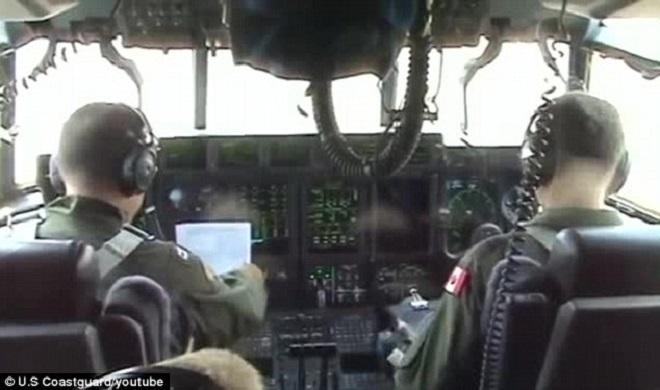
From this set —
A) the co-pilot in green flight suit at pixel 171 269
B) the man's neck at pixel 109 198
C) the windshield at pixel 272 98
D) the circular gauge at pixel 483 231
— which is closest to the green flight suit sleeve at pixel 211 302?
the co-pilot in green flight suit at pixel 171 269

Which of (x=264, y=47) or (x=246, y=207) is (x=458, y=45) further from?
(x=264, y=47)

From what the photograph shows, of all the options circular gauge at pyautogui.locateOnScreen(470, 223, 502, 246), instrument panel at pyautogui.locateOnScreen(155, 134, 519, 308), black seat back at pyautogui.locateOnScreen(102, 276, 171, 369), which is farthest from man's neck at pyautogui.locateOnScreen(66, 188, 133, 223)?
circular gauge at pyautogui.locateOnScreen(470, 223, 502, 246)

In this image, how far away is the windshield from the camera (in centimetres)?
342

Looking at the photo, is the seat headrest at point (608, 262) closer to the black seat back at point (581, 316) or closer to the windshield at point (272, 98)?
the black seat back at point (581, 316)

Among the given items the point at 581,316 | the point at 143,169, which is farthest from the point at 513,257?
the point at 143,169

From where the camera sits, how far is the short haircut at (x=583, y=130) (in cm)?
211

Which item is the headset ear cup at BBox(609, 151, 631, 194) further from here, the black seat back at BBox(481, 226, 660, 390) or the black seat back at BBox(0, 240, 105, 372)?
the black seat back at BBox(0, 240, 105, 372)

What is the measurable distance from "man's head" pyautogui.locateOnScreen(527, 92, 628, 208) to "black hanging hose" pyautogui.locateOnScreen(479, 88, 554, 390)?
0.01 meters

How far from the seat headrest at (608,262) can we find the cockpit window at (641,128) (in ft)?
4.03

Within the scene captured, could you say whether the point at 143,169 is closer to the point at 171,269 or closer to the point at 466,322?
the point at 171,269

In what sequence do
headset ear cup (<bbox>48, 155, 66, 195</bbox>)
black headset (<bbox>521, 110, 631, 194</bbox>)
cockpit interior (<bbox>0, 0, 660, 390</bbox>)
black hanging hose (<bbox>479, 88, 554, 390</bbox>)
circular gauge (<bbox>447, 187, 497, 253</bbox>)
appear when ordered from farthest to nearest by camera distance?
circular gauge (<bbox>447, 187, 497, 253</bbox>) → cockpit interior (<bbox>0, 0, 660, 390</bbox>) → headset ear cup (<bbox>48, 155, 66, 195</bbox>) → black headset (<bbox>521, 110, 631, 194</bbox>) → black hanging hose (<bbox>479, 88, 554, 390</bbox>)

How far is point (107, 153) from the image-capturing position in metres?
2.14

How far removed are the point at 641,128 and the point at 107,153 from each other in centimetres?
181

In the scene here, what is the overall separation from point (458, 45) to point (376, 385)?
103 centimetres
